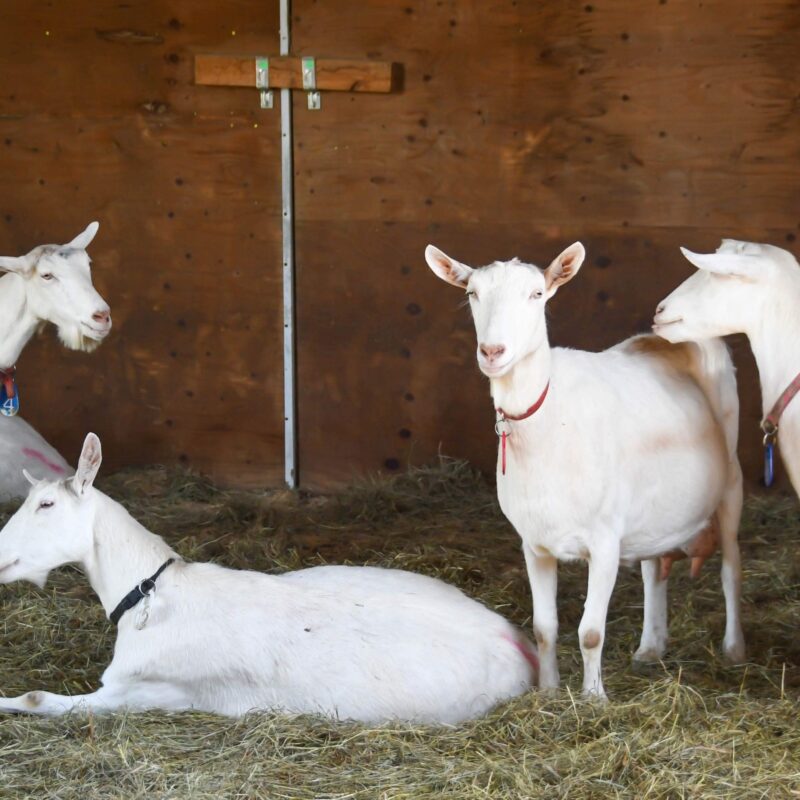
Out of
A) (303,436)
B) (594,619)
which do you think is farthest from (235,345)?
(594,619)

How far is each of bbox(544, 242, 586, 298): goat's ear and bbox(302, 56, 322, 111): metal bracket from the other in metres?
3.56

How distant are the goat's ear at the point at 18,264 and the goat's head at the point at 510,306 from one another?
8.51 feet

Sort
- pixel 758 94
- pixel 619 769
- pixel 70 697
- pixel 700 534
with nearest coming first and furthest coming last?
pixel 619 769 < pixel 70 697 < pixel 700 534 < pixel 758 94

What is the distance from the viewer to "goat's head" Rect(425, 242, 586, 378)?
437cm

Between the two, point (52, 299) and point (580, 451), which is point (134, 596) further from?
point (52, 299)

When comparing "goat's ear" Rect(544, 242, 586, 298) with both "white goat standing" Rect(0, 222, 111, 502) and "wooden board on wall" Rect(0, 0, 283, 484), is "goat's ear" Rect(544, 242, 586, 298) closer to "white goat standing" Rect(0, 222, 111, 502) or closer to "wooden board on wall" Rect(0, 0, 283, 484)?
"white goat standing" Rect(0, 222, 111, 502)

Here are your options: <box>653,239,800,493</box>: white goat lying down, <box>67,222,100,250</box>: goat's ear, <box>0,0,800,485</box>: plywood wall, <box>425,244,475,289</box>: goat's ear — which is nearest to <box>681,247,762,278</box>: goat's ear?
<box>653,239,800,493</box>: white goat lying down

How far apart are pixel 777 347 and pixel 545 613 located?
1.37 metres

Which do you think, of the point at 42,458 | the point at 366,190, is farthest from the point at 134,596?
the point at 366,190

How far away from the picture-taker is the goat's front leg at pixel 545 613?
188 inches

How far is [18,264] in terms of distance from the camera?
20.7 ft

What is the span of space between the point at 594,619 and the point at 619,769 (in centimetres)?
79

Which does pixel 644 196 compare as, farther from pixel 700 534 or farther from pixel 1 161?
pixel 1 161

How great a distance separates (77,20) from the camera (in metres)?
7.95
